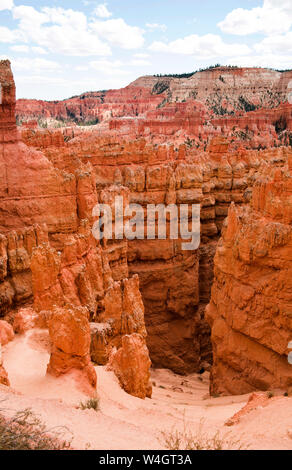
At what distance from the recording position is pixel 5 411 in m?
5.24

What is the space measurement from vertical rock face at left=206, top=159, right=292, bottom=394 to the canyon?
1.3 inches

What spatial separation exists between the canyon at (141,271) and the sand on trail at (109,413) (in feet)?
0.94

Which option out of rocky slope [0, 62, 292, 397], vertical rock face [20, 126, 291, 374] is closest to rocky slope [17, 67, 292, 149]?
rocky slope [0, 62, 292, 397]

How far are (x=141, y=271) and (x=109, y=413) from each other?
12.3 meters

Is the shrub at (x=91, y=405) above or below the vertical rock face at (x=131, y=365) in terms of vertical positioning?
above

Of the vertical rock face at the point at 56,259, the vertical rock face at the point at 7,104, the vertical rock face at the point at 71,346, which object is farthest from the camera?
the vertical rock face at the point at 7,104

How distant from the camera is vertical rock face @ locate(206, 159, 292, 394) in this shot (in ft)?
35.5

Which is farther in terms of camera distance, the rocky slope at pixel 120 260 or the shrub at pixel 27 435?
the rocky slope at pixel 120 260

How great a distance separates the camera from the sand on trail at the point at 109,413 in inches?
206

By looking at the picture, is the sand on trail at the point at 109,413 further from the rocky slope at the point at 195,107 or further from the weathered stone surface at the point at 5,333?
the rocky slope at the point at 195,107

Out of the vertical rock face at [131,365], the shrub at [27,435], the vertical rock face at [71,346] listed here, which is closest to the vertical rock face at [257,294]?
the vertical rock face at [131,365]
